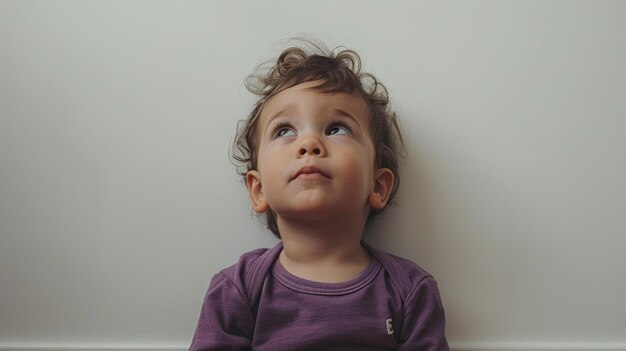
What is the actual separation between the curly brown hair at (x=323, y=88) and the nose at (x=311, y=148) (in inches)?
4.5

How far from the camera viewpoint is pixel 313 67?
3.06 feet

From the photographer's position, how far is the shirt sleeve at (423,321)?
2.60ft

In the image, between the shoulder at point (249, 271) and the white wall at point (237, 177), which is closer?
the shoulder at point (249, 271)

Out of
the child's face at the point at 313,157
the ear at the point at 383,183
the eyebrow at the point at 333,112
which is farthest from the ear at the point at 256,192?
the ear at the point at 383,183

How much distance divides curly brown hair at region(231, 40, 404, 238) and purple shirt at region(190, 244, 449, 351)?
0.18 meters

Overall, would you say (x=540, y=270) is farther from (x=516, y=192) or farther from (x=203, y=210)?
(x=203, y=210)

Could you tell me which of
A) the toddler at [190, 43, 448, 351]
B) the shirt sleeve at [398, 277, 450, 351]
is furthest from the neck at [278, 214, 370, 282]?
the shirt sleeve at [398, 277, 450, 351]

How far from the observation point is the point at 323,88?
34.3 inches

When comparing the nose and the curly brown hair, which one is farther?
the curly brown hair

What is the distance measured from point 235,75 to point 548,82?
673 mm

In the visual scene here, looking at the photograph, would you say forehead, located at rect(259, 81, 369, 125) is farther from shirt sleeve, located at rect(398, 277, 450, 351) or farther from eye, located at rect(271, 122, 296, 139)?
shirt sleeve, located at rect(398, 277, 450, 351)

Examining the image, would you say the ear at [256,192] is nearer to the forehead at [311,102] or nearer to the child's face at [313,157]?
the child's face at [313,157]

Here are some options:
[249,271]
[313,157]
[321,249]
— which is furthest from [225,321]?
[313,157]

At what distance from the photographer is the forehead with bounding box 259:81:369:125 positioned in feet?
2.80
